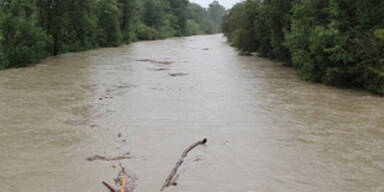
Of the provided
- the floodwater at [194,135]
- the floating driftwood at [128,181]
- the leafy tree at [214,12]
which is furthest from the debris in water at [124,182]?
the leafy tree at [214,12]

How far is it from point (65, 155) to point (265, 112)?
656cm

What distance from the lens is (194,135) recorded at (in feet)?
32.5

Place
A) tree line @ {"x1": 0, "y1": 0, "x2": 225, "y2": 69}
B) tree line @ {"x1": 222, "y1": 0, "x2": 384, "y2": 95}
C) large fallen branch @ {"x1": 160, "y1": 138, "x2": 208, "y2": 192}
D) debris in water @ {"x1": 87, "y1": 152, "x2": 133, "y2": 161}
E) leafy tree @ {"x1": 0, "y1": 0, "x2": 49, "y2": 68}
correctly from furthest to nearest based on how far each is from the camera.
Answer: tree line @ {"x1": 0, "y1": 0, "x2": 225, "y2": 69}
leafy tree @ {"x1": 0, "y1": 0, "x2": 49, "y2": 68}
tree line @ {"x1": 222, "y1": 0, "x2": 384, "y2": 95}
debris in water @ {"x1": 87, "y1": 152, "x2": 133, "y2": 161}
large fallen branch @ {"x1": 160, "y1": 138, "x2": 208, "y2": 192}

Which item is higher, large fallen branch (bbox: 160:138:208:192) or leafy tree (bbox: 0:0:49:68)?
leafy tree (bbox: 0:0:49:68)

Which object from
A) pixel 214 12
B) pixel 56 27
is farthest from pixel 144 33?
pixel 214 12

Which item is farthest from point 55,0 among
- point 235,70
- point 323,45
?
point 323,45

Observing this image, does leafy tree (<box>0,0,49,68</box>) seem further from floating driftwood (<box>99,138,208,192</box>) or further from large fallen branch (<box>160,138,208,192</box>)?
floating driftwood (<box>99,138,208,192</box>)

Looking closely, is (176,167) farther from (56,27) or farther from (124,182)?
(56,27)

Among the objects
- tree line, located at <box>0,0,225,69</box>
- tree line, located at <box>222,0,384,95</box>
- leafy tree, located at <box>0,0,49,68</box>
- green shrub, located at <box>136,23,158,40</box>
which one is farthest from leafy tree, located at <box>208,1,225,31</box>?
tree line, located at <box>222,0,384,95</box>

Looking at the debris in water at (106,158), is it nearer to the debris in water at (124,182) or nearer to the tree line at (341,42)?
the debris in water at (124,182)

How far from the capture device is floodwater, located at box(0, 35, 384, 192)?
709 centimetres

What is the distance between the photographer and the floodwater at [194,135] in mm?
7094

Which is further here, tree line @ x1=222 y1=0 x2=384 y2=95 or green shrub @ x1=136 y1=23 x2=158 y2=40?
green shrub @ x1=136 y1=23 x2=158 y2=40

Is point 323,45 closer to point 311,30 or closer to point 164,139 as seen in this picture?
point 311,30
